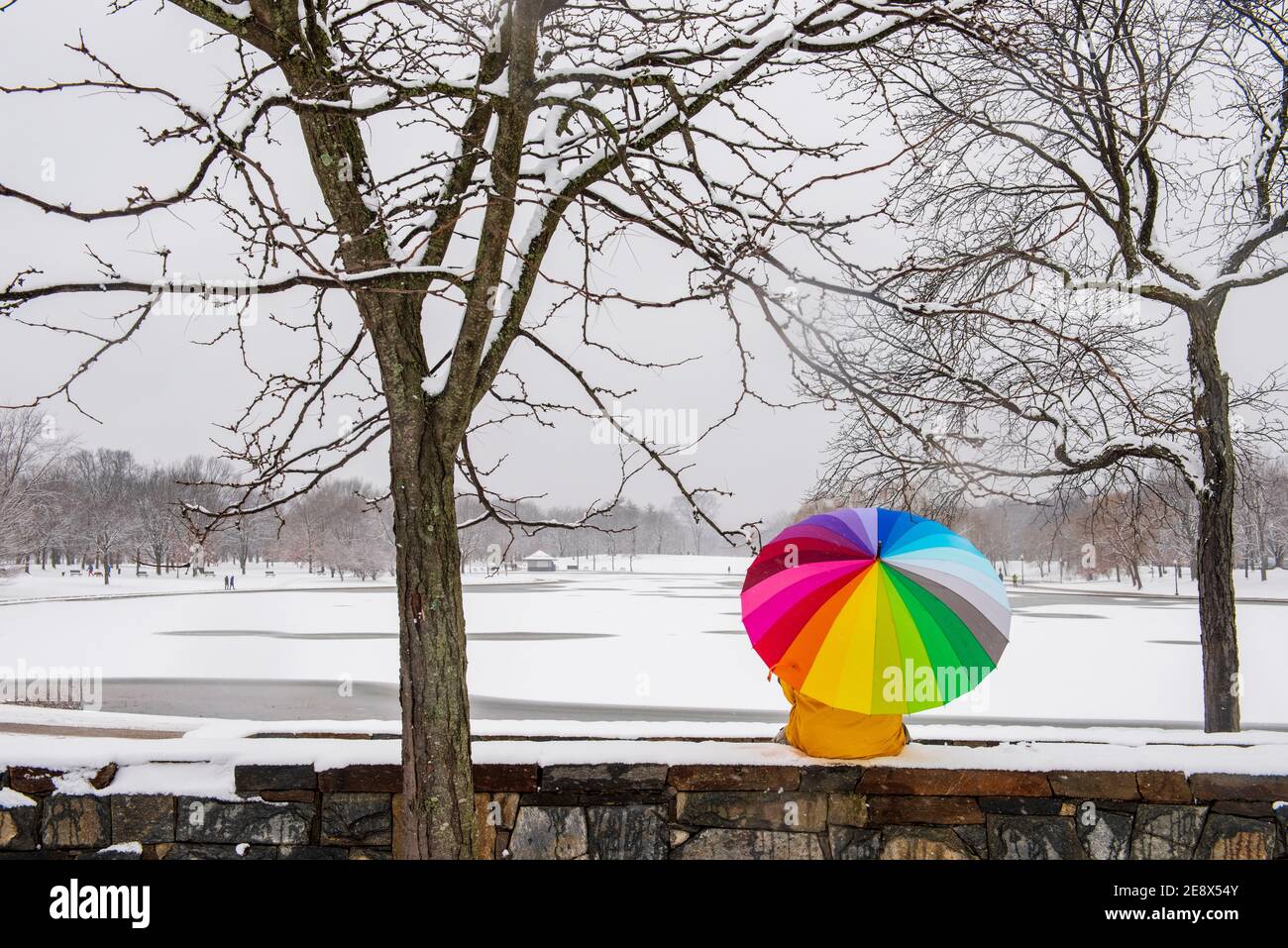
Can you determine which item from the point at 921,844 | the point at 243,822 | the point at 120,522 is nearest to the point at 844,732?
the point at 921,844

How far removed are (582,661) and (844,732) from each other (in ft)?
46.8

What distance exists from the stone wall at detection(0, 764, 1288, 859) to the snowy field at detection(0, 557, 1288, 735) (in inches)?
33.5

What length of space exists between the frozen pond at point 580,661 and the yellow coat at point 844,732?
5.65 m

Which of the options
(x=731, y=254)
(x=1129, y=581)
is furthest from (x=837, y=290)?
(x=1129, y=581)

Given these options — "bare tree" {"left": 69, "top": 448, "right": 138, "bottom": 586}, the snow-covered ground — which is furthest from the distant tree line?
the snow-covered ground

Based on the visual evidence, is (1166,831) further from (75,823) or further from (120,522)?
(120,522)

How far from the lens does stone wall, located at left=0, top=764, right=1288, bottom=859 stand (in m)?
3.62

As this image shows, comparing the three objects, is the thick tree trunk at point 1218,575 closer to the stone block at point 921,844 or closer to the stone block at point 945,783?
the stone block at point 945,783

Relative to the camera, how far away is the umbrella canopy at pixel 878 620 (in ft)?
10.7

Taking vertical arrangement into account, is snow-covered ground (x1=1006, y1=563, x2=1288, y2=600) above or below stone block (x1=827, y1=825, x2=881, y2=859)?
below

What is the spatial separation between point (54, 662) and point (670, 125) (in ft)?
68.0

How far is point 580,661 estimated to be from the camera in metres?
17.5

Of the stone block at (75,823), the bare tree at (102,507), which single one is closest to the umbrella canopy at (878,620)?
the stone block at (75,823)

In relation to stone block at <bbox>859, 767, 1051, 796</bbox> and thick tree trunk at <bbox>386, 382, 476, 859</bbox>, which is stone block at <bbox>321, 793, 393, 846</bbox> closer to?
thick tree trunk at <bbox>386, 382, 476, 859</bbox>
